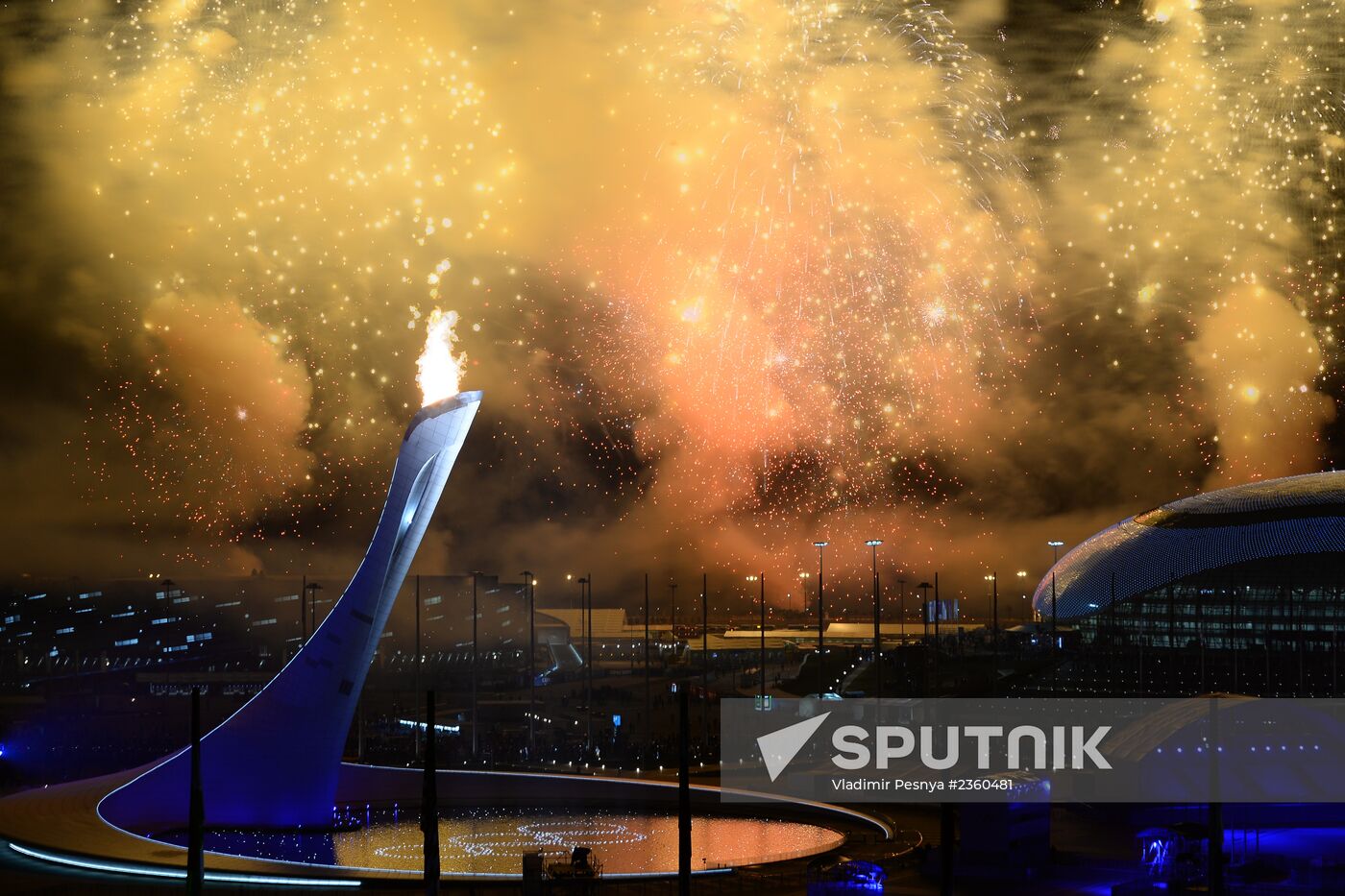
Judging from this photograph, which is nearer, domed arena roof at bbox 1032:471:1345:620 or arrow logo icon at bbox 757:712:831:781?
arrow logo icon at bbox 757:712:831:781

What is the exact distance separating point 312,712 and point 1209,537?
193 ft

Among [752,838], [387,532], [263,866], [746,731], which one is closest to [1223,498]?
[746,731]

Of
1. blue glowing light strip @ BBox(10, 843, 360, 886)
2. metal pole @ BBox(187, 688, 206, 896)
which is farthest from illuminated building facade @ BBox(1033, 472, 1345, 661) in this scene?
metal pole @ BBox(187, 688, 206, 896)

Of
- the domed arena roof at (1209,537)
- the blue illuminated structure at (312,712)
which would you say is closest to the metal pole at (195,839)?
the blue illuminated structure at (312,712)

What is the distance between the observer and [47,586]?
94.2 m

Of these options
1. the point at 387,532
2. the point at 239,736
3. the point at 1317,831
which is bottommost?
the point at 1317,831

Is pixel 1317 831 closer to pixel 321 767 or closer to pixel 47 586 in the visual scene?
pixel 321 767

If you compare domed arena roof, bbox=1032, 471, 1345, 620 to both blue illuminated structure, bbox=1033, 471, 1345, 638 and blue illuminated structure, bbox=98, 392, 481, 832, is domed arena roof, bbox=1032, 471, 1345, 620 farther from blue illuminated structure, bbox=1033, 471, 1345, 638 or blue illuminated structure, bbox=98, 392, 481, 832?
blue illuminated structure, bbox=98, 392, 481, 832

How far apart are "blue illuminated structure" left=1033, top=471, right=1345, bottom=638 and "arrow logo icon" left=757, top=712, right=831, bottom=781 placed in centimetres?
2737

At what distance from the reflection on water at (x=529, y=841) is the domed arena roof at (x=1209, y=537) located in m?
47.9

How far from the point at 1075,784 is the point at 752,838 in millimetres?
10681

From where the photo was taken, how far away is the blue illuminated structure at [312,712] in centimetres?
3250

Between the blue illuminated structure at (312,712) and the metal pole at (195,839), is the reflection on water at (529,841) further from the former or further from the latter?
the metal pole at (195,839)

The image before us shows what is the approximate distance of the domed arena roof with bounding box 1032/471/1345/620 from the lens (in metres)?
76.5
